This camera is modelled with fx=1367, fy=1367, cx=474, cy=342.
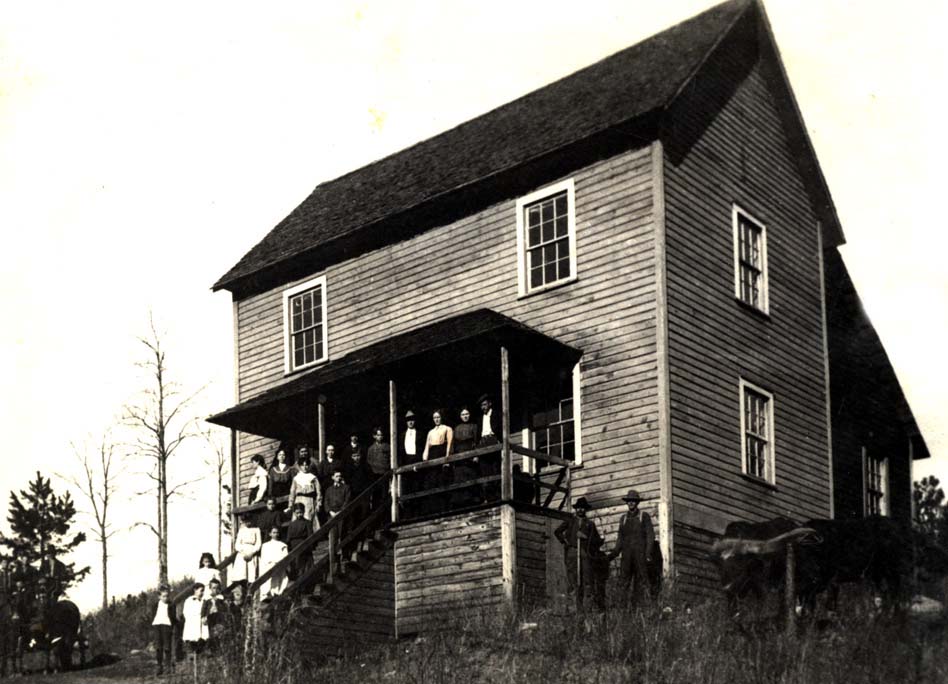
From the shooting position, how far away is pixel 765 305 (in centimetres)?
2381

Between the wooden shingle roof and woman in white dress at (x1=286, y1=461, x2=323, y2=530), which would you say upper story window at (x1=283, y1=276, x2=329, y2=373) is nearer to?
the wooden shingle roof

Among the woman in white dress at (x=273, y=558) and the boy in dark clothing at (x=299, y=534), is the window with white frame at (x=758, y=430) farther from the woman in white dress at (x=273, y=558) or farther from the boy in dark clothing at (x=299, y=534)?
the woman in white dress at (x=273, y=558)

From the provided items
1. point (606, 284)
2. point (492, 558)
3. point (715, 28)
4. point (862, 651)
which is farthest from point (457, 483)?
point (715, 28)

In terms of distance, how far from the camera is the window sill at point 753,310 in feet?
75.5

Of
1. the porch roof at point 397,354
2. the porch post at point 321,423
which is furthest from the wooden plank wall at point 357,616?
the porch roof at point 397,354

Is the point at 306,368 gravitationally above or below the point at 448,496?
above

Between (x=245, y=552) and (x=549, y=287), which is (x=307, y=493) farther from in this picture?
(x=549, y=287)

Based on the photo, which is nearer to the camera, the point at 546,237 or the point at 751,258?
the point at 546,237

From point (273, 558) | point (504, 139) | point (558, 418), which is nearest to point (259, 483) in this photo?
point (273, 558)

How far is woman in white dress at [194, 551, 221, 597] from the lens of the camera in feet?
67.2

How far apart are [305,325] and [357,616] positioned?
839cm

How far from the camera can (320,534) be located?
67.4ft

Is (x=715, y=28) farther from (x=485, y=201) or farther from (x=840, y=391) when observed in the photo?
(x=840, y=391)

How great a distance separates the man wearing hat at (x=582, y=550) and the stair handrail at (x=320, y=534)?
138 inches
